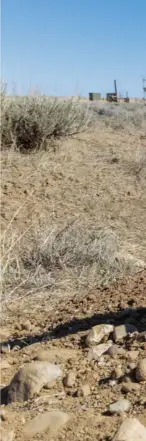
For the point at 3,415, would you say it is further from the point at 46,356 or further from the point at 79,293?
the point at 79,293

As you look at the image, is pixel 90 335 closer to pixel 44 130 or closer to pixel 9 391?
pixel 9 391

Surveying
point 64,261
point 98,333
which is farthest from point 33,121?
point 98,333

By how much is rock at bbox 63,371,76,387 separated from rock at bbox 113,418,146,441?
1.92ft

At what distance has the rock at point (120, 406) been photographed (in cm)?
279

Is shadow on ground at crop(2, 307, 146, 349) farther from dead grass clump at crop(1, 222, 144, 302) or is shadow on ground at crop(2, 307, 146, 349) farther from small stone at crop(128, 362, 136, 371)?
dead grass clump at crop(1, 222, 144, 302)

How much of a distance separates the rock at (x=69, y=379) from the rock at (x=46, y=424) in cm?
29

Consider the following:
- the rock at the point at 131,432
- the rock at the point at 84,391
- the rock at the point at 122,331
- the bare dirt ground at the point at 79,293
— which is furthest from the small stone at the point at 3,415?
the rock at the point at 122,331

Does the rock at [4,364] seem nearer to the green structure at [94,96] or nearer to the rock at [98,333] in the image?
the rock at [98,333]

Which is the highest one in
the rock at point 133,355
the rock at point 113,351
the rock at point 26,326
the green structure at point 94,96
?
the green structure at point 94,96

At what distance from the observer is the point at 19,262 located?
18.8 ft

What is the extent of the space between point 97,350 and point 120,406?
67cm

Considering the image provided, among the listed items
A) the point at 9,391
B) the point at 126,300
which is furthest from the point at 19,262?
the point at 9,391

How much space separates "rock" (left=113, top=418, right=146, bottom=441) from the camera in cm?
252

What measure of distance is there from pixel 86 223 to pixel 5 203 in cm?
107
